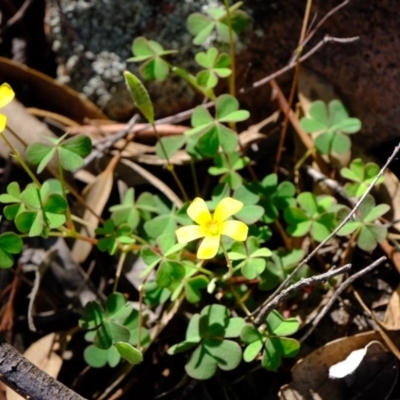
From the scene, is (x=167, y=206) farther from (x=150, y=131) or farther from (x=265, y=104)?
(x=265, y=104)

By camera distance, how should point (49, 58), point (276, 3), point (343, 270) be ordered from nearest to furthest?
point (343, 270) → point (276, 3) → point (49, 58)

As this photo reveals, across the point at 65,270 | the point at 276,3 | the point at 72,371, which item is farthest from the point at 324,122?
the point at 72,371

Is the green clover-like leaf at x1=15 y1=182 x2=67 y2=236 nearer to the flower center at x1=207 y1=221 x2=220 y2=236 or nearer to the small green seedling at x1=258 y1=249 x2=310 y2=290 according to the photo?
the flower center at x1=207 y1=221 x2=220 y2=236

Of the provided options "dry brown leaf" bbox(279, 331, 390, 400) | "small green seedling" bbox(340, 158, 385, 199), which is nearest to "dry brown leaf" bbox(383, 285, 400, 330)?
"dry brown leaf" bbox(279, 331, 390, 400)

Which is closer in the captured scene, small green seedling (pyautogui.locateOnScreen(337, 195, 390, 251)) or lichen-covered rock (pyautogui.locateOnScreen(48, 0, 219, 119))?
small green seedling (pyautogui.locateOnScreen(337, 195, 390, 251))

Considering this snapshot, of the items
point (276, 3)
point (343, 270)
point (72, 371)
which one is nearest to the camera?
point (343, 270)

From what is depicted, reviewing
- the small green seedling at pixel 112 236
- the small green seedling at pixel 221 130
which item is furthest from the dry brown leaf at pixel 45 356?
the small green seedling at pixel 221 130

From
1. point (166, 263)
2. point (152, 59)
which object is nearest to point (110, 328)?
point (166, 263)
